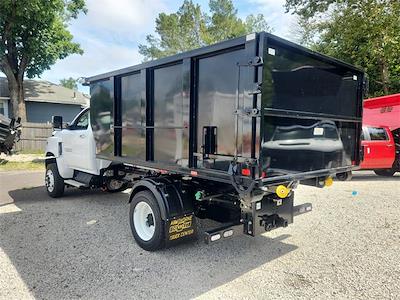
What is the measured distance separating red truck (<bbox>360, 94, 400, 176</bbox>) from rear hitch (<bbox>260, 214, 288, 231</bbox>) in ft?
23.7

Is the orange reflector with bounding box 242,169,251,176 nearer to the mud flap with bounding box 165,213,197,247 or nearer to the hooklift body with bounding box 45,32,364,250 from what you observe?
the hooklift body with bounding box 45,32,364,250

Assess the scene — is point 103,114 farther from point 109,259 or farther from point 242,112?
point 242,112

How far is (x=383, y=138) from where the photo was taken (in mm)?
11250

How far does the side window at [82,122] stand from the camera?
694 cm

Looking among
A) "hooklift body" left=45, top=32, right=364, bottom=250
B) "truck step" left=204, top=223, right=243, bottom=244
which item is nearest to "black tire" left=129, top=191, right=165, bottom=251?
"hooklift body" left=45, top=32, right=364, bottom=250

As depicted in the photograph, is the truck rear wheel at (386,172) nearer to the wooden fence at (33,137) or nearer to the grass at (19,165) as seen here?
the grass at (19,165)

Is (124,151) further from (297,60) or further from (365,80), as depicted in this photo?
(365,80)

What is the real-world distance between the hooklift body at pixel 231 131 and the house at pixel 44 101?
20.5 metres

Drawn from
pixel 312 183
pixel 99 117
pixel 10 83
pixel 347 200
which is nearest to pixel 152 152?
pixel 99 117

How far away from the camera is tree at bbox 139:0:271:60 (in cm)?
3109

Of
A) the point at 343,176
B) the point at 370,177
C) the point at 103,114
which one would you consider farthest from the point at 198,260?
the point at 370,177

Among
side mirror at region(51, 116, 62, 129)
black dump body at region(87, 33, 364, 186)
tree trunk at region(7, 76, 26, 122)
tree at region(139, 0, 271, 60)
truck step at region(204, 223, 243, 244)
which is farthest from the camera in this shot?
tree at region(139, 0, 271, 60)

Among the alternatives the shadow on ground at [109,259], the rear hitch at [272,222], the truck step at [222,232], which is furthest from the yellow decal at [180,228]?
the rear hitch at [272,222]

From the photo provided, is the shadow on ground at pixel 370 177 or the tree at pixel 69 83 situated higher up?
the tree at pixel 69 83
